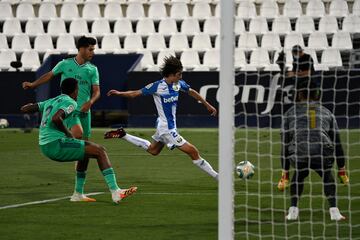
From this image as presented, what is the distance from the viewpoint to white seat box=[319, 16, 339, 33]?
2803cm

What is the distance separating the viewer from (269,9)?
2573 cm

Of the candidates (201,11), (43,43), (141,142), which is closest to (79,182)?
(141,142)

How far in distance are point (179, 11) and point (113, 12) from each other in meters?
2.33

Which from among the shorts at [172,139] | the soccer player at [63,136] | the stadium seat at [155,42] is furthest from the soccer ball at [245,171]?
the stadium seat at [155,42]

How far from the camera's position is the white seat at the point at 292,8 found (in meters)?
23.2

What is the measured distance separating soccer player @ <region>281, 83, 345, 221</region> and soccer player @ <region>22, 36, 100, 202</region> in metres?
3.19

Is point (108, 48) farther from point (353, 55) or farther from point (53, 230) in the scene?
point (53, 230)

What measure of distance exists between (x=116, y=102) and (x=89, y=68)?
1720cm

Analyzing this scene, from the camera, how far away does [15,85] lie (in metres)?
29.2

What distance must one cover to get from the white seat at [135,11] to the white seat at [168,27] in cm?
76

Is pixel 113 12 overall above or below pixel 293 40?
above

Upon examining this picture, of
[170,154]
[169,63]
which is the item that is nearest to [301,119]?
[169,63]

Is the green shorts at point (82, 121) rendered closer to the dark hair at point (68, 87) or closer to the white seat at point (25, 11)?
the dark hair at point (68, 87)

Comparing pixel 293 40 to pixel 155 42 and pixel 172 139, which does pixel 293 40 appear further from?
pixel 172 139
